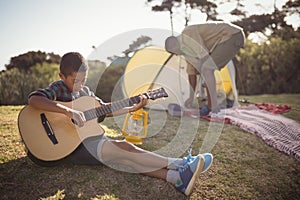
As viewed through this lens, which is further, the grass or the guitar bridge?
the guitar bridge

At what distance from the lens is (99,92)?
6105 millimetres

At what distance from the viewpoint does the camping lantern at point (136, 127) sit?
252cm

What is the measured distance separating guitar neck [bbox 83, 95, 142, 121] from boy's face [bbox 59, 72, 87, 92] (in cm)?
22

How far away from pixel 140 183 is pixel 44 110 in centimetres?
85

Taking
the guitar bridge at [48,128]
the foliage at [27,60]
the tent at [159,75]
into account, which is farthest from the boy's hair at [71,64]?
the foliage at [27,60]

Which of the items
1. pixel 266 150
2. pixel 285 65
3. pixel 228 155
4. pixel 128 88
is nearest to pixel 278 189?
pixel 228 155

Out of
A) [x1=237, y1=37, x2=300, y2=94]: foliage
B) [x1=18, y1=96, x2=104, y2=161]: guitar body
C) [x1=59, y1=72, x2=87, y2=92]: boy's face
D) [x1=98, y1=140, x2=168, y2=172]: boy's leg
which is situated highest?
[x1=59, y1=72, x2=87, y2=92]: boy's face

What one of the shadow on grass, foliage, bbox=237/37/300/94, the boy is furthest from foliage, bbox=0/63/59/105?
foliage, bbox=237/37/300/94

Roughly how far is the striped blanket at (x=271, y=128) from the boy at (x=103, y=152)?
1175 mm

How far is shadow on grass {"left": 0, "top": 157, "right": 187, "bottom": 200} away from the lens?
1.53 m

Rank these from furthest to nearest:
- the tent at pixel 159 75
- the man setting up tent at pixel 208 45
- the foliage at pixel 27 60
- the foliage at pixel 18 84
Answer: the foliage at pixel 27 60, the foliage at pixel 18 84, the tent at pixel 159 75, the man setting up tent at pixel 208 45

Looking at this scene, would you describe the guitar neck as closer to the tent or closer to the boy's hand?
the boy's hand

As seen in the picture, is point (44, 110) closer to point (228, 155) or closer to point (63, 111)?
point (63, 111)

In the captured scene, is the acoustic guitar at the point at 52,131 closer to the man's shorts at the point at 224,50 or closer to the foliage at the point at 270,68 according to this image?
the man's shorts at the point at 224,50
